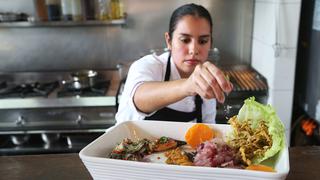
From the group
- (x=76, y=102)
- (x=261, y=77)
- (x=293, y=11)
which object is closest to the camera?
(x=293, y=11)

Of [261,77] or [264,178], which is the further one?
[261,77]

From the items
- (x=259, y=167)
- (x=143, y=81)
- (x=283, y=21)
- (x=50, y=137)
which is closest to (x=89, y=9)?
(x=50, y=137)

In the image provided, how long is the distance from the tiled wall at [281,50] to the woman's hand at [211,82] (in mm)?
1229

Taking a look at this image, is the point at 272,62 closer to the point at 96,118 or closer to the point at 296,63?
the point at 296,63

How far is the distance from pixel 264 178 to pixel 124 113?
2.26 ft

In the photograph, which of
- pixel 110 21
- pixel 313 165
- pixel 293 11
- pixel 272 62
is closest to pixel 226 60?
pixel 272 62

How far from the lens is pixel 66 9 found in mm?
2105

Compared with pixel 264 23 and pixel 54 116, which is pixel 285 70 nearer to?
pixel 264 23

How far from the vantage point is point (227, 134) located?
77 centimetres

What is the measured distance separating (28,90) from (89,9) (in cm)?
73

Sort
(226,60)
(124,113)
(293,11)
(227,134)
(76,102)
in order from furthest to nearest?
(226,60) < (76,102) < (293,11) < (124,113) < (227,134)

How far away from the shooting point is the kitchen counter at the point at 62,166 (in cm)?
81

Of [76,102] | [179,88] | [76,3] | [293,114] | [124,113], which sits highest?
[76,3]

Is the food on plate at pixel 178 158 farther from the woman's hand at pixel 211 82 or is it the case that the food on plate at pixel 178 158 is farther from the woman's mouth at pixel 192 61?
the woman's mouth at pixel 192 61
